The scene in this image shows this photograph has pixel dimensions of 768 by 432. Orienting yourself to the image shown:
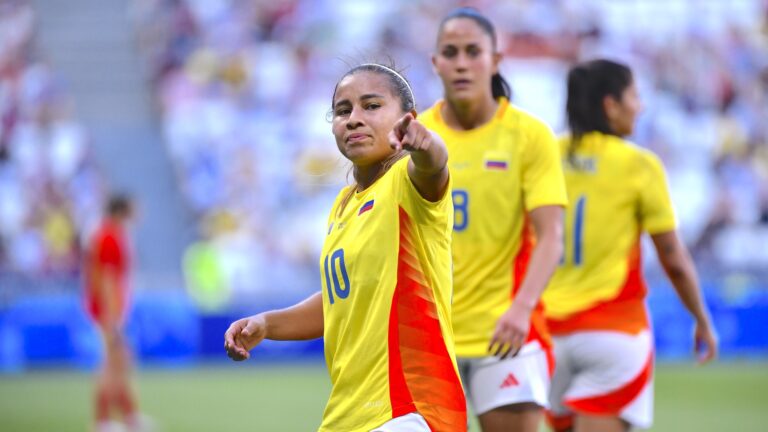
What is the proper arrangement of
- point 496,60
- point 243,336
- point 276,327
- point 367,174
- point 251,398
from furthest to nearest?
1. point 251,398
2. point 496,60
3. point 276,327
4. point 243,336
5. point 367,174

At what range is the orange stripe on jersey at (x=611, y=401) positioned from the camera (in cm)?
658

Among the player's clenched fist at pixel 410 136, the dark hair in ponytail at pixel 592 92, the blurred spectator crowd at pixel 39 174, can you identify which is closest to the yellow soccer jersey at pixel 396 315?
the player's clenched fist at pixel 410 136

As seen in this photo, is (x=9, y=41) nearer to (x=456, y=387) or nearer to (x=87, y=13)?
(x=87, y=13)

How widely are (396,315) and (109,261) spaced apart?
8249 millimetres

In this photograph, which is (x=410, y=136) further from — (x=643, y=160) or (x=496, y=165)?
(x=643, y=160)

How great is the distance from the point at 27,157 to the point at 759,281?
40.2 feet

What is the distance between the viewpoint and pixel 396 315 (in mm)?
4301

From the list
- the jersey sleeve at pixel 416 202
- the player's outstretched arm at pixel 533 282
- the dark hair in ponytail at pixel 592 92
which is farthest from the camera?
the dark hair in ponytail at pixel 592 92

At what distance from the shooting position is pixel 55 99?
22.1 meters

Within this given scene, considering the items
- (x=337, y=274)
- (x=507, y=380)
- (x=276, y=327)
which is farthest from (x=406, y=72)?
(x=337, y=274)

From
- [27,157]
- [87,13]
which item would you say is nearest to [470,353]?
[27,157]

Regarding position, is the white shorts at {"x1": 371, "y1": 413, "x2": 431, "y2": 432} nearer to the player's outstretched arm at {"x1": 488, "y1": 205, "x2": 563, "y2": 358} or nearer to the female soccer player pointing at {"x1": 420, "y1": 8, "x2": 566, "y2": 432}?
the player's outstretched arm at {"x1": 488, "y1": 205, "x2": 563, "y2": 358}

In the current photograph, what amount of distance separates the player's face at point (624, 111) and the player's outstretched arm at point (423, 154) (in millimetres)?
3027

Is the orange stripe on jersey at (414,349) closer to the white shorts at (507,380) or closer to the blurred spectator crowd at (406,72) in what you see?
the white shorts at (507,380)
